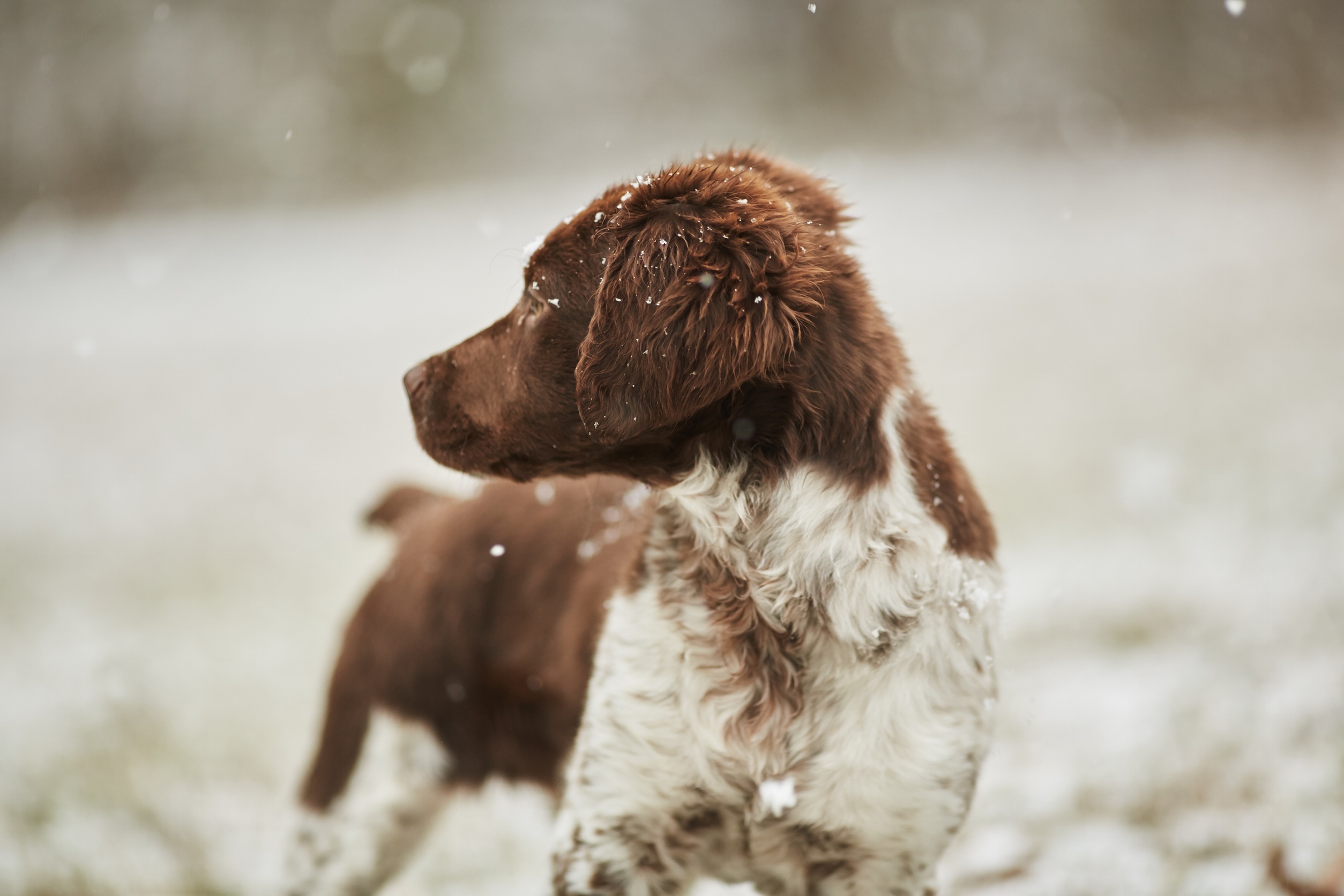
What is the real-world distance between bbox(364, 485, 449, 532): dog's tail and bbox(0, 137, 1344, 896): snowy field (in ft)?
2.82

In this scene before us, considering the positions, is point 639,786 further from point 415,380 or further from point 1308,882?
point 1308,882

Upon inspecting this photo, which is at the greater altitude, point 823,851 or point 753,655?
point 753,655

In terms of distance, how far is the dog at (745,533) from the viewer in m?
1.70

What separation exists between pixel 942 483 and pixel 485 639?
1175 millimetres


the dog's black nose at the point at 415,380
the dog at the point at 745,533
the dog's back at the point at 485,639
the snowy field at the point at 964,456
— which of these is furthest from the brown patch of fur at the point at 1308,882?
the dog's black nose at the point at 415,380

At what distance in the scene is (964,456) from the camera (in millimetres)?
5172

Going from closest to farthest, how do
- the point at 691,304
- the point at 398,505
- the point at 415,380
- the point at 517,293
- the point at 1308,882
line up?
the point at 691,304 → the point at 415,380 → the point at 517,293 → the point at 1308,882 → the point at 398,505

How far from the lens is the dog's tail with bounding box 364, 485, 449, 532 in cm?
291

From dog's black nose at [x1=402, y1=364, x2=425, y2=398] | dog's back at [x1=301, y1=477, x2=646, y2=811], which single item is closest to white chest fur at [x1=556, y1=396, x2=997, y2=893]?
dog's back at [x1=301, y1=477, x2=646, y2=811]

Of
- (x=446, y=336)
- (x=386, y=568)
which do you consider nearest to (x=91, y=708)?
(x=386, y=568)

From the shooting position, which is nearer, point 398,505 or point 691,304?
point 691,304

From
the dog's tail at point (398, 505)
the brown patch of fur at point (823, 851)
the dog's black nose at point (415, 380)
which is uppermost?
the dog's black nose at point (415, 380)

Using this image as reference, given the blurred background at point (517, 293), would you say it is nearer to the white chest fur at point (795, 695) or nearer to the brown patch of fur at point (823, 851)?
the white chest fur at point (795, 695)

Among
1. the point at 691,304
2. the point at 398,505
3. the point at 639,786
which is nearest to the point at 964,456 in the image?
the point at 398,505
